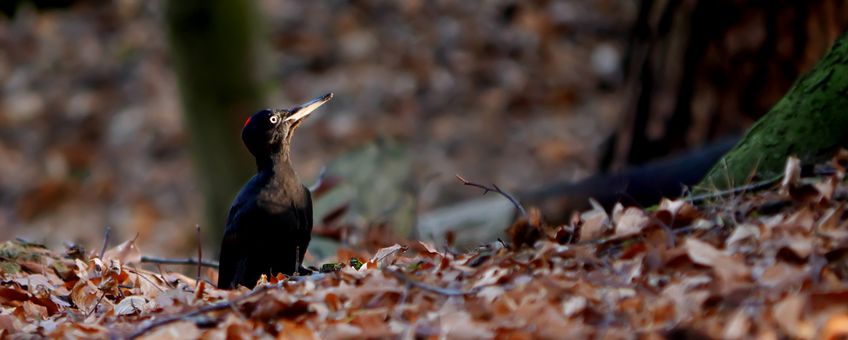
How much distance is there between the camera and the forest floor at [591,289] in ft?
8.75

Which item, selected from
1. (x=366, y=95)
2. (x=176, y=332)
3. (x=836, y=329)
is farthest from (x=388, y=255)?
(x=366, y=95)

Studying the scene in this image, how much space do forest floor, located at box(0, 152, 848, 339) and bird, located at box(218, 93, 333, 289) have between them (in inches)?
18.7

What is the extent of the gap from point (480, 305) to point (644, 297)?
1.45 feet

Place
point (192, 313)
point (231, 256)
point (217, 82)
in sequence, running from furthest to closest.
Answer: point (217, 82) → point (231, 256) → point (192, 313)

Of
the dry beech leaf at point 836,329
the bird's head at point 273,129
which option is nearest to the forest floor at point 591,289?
the dry beech leaf at point 836,329

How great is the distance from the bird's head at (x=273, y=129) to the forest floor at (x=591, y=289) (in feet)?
2.80

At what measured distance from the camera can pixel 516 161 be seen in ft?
32.2

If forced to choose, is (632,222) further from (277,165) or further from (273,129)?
(273,129)

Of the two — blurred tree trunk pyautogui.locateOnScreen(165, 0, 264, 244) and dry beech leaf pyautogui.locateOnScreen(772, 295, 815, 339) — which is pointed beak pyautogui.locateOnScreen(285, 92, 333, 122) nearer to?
dry beech leaf pyautogui.locateOnScreen(772, 295, 815, 339)

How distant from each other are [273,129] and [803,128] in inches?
85.2

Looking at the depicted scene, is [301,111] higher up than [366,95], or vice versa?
[301,111]

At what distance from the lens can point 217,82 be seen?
7.98m

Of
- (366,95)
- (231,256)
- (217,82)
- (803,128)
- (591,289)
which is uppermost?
(217,82)

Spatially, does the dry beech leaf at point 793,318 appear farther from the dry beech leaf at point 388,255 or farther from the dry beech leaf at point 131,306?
the dry beech leaf at point 131,306
